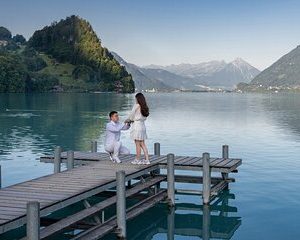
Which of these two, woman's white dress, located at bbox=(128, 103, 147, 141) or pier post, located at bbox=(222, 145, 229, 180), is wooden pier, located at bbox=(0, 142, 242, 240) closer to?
pier post, located at bbox=(222, 145, 229, 180)

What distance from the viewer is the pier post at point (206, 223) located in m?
18.8

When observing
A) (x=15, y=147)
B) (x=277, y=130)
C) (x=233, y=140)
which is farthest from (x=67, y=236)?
(x=277, y=130)

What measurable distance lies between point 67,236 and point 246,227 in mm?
6704

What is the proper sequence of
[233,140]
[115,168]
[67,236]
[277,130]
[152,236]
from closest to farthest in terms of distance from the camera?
1. [67,236]
2. [152,236]
3. [115,168]
4. [233,140]
5. [277,130]

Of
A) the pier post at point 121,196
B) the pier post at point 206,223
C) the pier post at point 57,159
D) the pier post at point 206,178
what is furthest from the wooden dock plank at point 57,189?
the pier post at point 206,223

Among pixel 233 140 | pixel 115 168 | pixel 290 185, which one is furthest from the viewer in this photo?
pixel 233 140

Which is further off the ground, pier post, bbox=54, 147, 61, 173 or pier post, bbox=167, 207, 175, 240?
pier post, bbox=54, 147, 61, 173

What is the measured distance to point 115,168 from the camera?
20.3 meters

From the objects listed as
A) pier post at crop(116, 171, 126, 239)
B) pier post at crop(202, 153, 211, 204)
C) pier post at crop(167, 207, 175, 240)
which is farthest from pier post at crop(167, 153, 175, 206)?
pier post at crop(116, 171, 126, 239)

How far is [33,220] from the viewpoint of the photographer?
12055 mm

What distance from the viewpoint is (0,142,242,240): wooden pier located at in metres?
13.3

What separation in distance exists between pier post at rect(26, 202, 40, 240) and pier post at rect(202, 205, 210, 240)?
25.9ft

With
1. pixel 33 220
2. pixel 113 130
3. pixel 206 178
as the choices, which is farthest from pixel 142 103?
pixel 33 220

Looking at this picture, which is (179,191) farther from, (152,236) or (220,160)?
(152,236)
